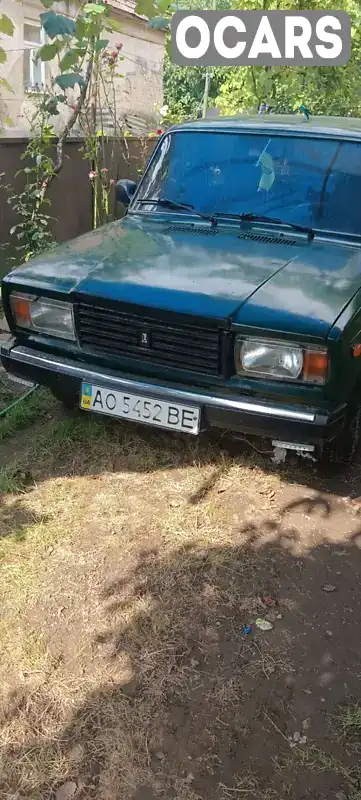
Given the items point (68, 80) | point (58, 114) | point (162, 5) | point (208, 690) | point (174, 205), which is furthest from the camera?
point (58, 114)

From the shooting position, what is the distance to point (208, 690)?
2396mm

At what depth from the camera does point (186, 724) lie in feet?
7.41

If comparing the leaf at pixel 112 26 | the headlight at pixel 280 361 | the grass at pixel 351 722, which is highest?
the leaf at pixel 112 26

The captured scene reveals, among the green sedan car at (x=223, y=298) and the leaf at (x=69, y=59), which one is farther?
the leaf at (x=69, y=59)

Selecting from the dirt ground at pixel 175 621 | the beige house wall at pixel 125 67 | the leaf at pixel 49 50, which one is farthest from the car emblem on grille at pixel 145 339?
the beige house wall at pixel 125 67

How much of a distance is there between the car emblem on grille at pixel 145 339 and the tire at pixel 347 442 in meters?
1.03

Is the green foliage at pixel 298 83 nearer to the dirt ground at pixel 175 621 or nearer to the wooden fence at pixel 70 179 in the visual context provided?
the wooden fence at pixel 70 179

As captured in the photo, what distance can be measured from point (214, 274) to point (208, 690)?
1.87m

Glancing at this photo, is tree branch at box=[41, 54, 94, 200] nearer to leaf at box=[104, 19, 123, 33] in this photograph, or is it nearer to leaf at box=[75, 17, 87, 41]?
leaf at box=[104, 19, 123, 33]

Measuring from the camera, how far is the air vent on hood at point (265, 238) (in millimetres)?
3717

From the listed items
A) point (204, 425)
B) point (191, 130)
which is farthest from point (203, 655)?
point (191, 130)

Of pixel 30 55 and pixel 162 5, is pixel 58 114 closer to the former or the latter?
pixel 162 5

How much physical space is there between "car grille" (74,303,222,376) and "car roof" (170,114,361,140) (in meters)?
1.73

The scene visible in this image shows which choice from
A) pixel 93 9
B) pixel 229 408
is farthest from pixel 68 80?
pixel 229 408
